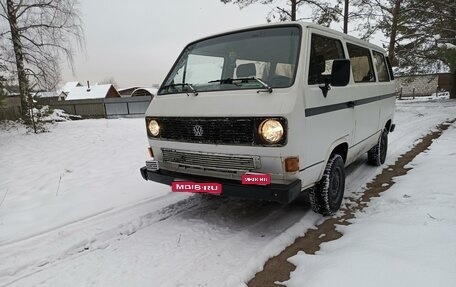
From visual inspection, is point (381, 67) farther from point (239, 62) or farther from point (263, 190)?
point (263, 190)

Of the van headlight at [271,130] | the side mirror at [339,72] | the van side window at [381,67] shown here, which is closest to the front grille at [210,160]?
the van headlight at [271,130]

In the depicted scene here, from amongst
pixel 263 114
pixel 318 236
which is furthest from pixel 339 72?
pixel 318 236

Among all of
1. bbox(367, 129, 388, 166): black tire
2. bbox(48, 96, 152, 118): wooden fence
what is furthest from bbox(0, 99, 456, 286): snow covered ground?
bbox(48, 96, 152, 118): wooden fence

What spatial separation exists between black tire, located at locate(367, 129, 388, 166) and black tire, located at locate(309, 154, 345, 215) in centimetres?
238

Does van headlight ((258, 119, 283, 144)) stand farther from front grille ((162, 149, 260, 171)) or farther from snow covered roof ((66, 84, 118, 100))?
snow covered roof ((66, 84, 118, 100))

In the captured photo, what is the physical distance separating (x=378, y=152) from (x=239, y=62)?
12.4ft

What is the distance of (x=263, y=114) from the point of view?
3277 mm

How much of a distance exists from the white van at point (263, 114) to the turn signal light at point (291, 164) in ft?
0.03

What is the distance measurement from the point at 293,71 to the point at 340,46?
1372mm

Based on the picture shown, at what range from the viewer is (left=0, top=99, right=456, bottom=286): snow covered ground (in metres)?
3.11

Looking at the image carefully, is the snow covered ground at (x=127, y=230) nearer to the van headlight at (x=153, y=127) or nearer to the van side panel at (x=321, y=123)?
the van side panel at (x=321, y=123)

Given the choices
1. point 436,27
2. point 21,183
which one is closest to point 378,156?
point 21,183

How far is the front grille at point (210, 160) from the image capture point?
3521mm

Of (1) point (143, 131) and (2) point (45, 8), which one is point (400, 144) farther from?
(2) point (45, 8)
